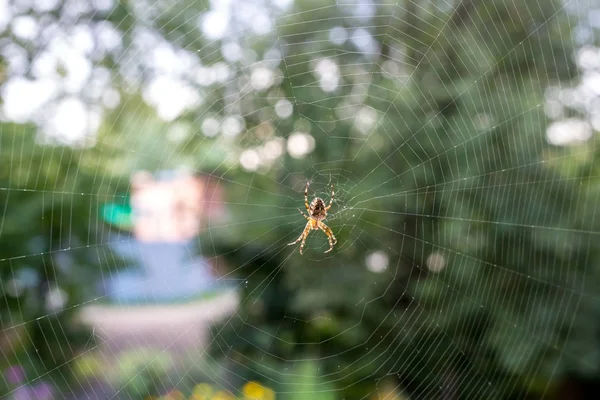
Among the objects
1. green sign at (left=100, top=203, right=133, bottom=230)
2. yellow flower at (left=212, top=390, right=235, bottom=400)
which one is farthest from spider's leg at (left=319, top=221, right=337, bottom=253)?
green sign at (left=100, top=203, right=133, bottom=230)

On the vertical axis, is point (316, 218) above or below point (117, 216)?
above

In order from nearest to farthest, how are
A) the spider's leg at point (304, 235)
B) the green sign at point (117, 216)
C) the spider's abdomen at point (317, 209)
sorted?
the green sign at point (117, 216)
the spider's abdomen at point (317, 209)
the spider's leg at point (304, 235)

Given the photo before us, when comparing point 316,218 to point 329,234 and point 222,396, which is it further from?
point 222,396

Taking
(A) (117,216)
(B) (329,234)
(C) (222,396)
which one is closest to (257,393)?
(C) (222,396)

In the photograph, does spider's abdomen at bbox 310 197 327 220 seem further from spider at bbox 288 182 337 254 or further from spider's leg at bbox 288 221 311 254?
Answer: spider's leg at bbox 288 221 311 254

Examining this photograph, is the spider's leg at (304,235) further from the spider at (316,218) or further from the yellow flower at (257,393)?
the yellow flower at (257,393)

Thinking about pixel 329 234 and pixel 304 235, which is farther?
pixel 329 234

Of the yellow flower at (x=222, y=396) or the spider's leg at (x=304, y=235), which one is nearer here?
the yellow flower at (x=222, y=396)

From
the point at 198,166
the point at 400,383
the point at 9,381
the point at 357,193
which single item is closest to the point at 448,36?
the point at 357,193

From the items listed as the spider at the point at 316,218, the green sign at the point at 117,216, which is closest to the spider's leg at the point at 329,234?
the spider at the point at 316,218
